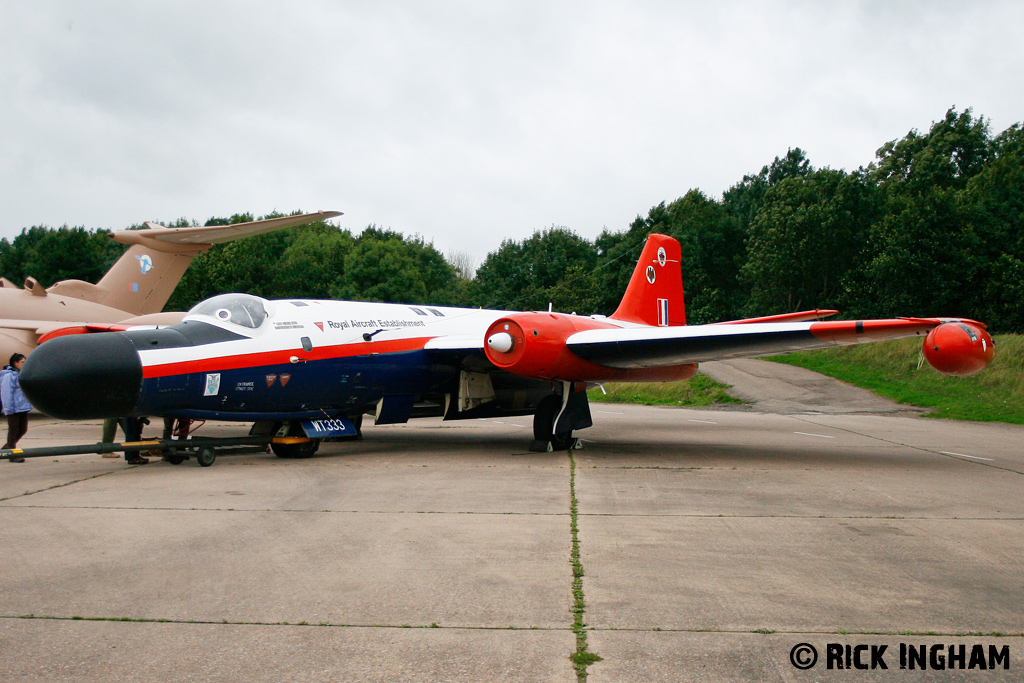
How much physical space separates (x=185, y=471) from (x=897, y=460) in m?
9.99

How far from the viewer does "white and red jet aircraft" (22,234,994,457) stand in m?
8.71

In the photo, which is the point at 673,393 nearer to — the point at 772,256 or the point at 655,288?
the point at 655,288

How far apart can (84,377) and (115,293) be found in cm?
1510

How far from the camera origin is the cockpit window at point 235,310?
10125 mm

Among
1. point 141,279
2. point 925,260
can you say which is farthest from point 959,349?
point 925,260

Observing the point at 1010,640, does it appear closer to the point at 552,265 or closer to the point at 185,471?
the point at 185,471

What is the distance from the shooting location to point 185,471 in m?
9.48

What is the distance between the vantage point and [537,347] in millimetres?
11148

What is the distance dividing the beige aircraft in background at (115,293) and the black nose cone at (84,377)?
9.70 metres

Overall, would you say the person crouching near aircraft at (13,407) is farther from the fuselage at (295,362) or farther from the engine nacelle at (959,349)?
the engine nacelle at (959,349)

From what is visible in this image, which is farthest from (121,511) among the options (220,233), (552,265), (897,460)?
(552,265)

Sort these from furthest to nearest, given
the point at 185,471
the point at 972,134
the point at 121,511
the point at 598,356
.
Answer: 1. the point at 972,134
2. the point at 598,356
3. the point at 185,471
4. the point at 121,511

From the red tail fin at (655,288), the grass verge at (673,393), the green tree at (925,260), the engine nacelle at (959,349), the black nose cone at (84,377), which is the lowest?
the grass verge at (673,393)

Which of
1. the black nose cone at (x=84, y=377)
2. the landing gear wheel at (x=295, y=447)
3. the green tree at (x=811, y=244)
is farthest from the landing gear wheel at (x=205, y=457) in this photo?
the green tree at (x=811, y=244)
